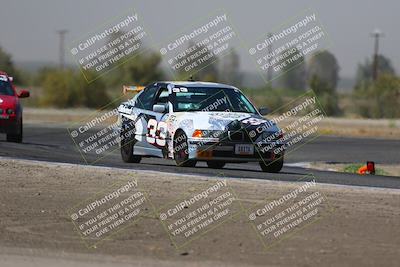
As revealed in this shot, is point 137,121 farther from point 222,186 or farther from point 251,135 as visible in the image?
point 222,186

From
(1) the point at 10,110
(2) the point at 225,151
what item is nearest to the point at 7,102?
(1) the point at 10,110

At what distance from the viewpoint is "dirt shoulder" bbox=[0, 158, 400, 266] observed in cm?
979

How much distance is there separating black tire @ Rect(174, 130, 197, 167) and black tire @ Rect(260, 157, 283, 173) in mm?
1177

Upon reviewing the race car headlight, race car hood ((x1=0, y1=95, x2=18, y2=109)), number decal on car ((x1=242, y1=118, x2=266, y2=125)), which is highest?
number decal on car ((x1=242, y1=118, x2=266, y2=125))

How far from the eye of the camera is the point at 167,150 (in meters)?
17.8

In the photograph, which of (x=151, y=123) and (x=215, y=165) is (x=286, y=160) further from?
(x=151, y=123)

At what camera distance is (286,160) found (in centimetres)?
2380

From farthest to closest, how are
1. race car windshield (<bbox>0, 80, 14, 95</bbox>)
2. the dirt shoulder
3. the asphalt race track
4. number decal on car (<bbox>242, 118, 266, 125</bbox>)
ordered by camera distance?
race car windshield (<bbox>0, 80, 14, 95</bbox>) < number decal on car (<bbox>242, 118, 266, 125</bbox>) < the asphalt race track < the dirt shoulder

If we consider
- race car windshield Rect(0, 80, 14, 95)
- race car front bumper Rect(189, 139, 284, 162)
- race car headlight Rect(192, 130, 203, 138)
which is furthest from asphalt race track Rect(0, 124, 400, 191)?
race car windshield Rect(0, 80, 14, 95)

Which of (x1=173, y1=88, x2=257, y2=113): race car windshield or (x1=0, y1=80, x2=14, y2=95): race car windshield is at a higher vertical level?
(x1=173, y1=88, x2=257, y2=113): race car windshield

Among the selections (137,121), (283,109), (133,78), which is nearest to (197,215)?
(137,121)

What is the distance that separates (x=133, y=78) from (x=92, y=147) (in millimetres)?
52084

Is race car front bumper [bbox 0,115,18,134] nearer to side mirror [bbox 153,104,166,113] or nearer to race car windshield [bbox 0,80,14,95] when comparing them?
race car windshield [bbox 0,80,14,95]

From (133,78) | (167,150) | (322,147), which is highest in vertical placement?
(167,150)
